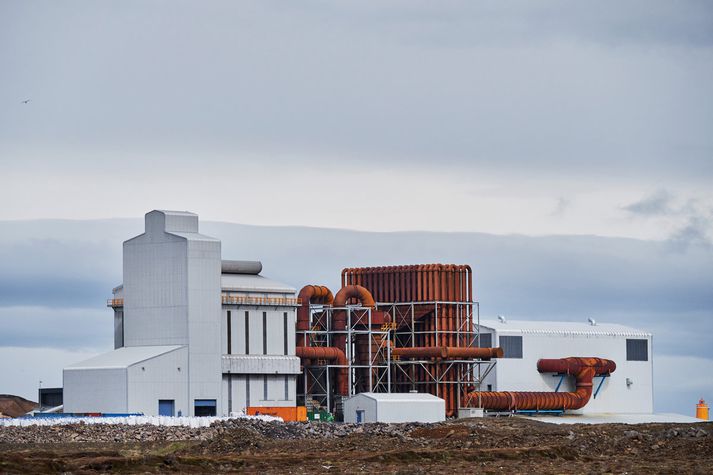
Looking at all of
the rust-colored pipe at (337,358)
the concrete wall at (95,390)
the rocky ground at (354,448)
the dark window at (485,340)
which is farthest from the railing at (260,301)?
the dark window at (485,340)

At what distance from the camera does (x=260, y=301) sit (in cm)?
10762

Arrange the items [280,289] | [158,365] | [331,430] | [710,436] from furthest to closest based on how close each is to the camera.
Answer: [280,289], [158,365], [331,430], [710,436]

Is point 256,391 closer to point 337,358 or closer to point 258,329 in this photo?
point 258,329

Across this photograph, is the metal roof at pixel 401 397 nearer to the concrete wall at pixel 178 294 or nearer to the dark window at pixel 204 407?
the dark window at pixel 204 407

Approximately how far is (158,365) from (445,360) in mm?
25227

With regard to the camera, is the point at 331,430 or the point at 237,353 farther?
the point at 237,353

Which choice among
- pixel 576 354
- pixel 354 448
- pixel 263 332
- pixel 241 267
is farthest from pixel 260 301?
pixel 576 354

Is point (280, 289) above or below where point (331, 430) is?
above

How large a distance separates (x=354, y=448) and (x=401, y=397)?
30.6m

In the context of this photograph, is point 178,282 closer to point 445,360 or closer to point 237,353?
point 237,353

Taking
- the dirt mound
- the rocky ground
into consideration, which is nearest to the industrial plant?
the rocky ground

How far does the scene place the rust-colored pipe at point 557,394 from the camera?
118625mm

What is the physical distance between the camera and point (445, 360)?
116 meters

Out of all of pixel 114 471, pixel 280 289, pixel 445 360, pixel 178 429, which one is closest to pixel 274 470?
pixel 114 471
